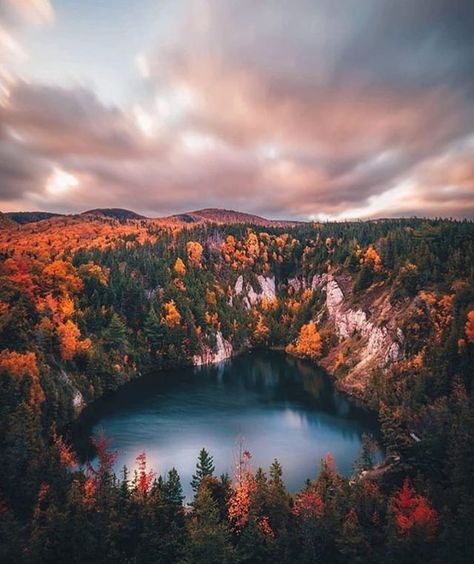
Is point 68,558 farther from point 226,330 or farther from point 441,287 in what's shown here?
point 226,330

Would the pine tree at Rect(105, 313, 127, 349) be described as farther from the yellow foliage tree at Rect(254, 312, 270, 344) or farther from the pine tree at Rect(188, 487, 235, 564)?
the pine tree at Rect(188, 487, 235, 564)

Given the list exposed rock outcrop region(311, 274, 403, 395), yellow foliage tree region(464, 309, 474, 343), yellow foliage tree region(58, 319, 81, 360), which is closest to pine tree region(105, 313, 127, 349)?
yellow foliage tree region(58, 319, 81, 360)

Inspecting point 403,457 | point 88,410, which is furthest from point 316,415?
point 88,410

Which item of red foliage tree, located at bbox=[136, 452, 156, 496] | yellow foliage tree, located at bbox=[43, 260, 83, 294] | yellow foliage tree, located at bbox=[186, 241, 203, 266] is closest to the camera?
red foliage tree, located at bbox=[136, 452, 156, 496]

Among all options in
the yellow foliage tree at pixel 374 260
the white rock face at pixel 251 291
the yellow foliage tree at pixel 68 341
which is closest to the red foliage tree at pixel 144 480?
the yellow foliage tree at pixel 68 341

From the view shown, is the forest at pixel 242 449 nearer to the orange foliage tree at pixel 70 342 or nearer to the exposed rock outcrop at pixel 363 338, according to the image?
the orange foliage tree at pixel 70 342

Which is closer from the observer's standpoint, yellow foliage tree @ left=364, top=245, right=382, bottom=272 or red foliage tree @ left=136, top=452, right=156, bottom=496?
red foliage tree @ left=136, top=452, right=156, bottom=496
